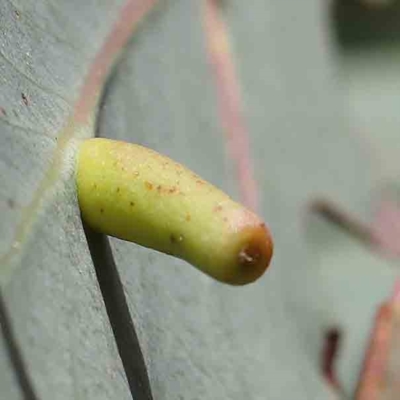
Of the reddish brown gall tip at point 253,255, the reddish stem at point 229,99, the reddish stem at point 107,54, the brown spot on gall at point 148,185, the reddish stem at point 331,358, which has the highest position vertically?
the brown spot on gall at point 148,185

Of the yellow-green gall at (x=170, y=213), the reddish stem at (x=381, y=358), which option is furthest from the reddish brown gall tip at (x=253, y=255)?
the reddish stem at (x=381, y=358)

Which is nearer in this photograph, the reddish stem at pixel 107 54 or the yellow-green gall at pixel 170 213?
the yellow-green gall at pixel 170 213

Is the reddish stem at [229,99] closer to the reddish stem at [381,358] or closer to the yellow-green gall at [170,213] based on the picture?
the reddish stem at [381,358]

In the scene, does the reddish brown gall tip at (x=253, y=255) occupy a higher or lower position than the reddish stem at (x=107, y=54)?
higher

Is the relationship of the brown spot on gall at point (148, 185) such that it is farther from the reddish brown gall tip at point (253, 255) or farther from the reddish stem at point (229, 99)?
the reddish stem at point (229, 99)

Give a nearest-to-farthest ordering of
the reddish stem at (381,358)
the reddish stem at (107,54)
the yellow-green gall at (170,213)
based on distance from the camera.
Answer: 1. the yellow-green gall at (170,213)
2. the reddish stem at (107,54)
3. the reddish stem at (381,358)

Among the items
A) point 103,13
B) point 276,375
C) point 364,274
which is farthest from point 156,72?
point 364,274

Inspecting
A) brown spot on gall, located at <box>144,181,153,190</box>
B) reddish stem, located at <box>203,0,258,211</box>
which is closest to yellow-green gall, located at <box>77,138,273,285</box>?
brown spot on gall, located at <box>144,181,153,190</box>

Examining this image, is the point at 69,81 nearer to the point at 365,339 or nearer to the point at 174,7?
the point at 174,7

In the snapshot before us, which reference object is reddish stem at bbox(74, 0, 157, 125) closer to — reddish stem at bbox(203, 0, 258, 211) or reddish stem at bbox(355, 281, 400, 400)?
reddish stem at bbox(203, 0, 258, 211)

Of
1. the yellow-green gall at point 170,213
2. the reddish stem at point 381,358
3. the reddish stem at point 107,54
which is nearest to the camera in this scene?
the yellow-green gall at point 170,213
